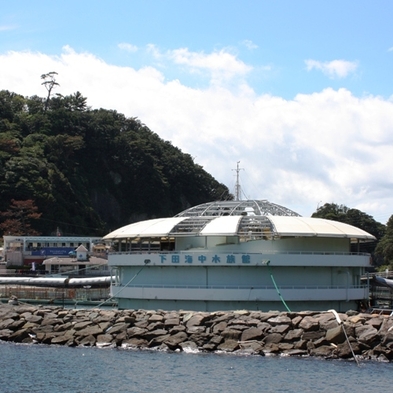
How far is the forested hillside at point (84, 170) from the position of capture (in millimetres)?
119500

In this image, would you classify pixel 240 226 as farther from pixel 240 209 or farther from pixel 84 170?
pixel 84 170

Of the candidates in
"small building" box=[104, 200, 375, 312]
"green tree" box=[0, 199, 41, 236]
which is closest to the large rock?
"small building" box=[104, 200, 375, 312]

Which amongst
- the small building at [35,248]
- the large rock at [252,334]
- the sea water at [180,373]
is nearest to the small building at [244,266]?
the large rock at [252,334]

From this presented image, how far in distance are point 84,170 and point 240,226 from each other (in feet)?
314

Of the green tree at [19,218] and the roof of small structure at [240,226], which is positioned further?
the green tree at [19,218]

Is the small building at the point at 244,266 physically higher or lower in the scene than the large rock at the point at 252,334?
higher

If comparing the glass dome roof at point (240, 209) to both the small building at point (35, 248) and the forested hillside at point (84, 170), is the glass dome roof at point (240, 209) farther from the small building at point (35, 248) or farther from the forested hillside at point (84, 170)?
the forested hillside at point (84, 170)

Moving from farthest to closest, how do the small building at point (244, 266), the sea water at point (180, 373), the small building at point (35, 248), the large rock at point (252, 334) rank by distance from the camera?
1. the small building at point (35, 248)
2. the small building at point (244, 266)
3. the large rock at point (252, 334)
4. the sea water at point (180, 373)

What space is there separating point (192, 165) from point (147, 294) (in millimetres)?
109561

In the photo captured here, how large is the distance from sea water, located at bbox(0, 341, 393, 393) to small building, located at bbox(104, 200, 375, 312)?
10.5 m

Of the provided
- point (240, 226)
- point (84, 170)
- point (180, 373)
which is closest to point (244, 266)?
point (240, 226)

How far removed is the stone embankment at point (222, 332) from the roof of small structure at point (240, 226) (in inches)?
318

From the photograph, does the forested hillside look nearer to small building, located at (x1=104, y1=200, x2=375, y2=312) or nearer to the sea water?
small building, located at (x1=104, y1=200, x2=375, y2=312)

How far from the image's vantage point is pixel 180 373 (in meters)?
35.1
